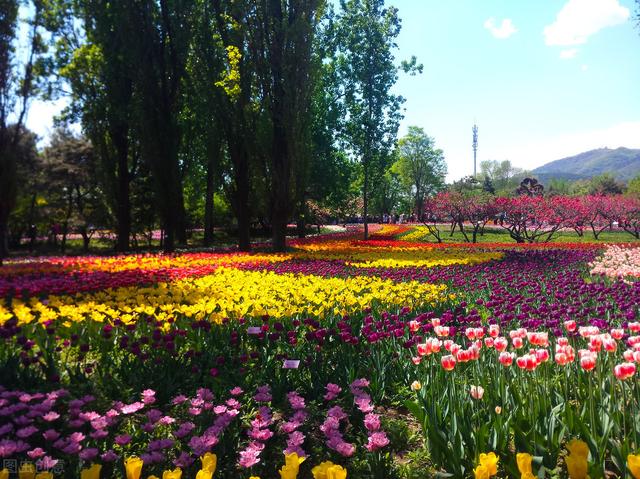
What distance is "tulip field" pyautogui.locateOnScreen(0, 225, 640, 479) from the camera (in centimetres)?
221

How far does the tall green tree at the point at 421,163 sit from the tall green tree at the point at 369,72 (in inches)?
1592

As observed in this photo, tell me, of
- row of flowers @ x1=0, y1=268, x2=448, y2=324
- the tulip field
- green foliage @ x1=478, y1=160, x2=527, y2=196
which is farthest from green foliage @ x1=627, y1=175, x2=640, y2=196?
green foliage @ x1=478, y1=160, x2=527, y2=196

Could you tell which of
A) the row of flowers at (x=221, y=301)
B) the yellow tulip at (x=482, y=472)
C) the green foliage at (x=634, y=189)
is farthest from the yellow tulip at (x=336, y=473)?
the green foliage at (x=634, y=189)

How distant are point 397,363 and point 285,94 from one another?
11.8 m

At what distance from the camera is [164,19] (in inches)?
619

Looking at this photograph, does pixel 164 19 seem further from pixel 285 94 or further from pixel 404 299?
pixel 404 299

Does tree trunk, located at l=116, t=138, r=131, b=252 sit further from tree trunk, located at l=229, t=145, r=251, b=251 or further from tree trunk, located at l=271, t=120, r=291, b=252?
tree trunk, located at l=271, t=120, r=291, b=252

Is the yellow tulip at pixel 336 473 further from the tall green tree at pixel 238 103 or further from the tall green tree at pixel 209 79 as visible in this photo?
the tall green tree at pixel 209 79

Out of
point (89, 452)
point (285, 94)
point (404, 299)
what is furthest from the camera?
point (285, 94)

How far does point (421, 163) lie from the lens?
63531 millimetres

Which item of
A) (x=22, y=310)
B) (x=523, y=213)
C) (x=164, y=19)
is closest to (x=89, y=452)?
(x=22, y=310)

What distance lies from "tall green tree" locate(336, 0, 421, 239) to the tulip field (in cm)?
1798

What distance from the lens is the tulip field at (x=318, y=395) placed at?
221cm

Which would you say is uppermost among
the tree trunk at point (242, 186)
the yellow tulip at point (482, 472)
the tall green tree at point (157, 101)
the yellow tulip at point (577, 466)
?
the tall green tree at point (157, 101)
